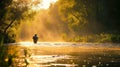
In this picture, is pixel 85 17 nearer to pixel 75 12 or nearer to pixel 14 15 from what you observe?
pixel 75 12

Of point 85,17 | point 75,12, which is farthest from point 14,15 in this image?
point 75,12

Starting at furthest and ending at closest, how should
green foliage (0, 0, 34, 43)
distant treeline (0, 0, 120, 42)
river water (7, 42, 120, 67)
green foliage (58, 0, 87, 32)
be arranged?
1. green foliage (58, 0, 87, 32)
2. distant treeline (0, 0, 120, 42)
3. green foliage (0, 0, 34, 43)
4. river water (7, 42, 120, 67)

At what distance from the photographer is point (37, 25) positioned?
172 metres

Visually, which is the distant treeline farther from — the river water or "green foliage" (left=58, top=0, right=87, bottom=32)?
the river water

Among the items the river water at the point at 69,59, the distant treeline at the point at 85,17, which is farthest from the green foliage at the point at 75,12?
the river water at the point at 69,59

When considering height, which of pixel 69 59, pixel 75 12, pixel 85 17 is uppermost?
pixel 75 12

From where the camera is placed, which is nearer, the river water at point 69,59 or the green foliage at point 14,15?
the river water at point 69,59

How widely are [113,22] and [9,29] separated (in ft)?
74.2

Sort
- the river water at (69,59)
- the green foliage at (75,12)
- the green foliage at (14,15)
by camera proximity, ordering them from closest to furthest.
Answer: the river water at (69,59) < the green foliage at (14,15) < the green foliage at (75,12)

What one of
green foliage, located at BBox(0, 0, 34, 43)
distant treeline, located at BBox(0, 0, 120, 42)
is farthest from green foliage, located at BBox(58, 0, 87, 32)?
green foliage, located at BBox(0, 0, 34, 43)

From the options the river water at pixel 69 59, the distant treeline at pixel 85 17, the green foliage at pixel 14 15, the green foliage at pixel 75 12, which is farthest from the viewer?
the green foliage at pixel 75 12

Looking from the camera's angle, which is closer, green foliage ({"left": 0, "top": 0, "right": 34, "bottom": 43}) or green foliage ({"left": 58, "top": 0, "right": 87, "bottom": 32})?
green foliage ({"left": 0, "top": 0, "right": 34, "bottom": 43})

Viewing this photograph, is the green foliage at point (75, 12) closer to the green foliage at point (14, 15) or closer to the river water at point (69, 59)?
the green foliage at point (14, 15)

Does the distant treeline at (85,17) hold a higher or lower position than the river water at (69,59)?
higher
